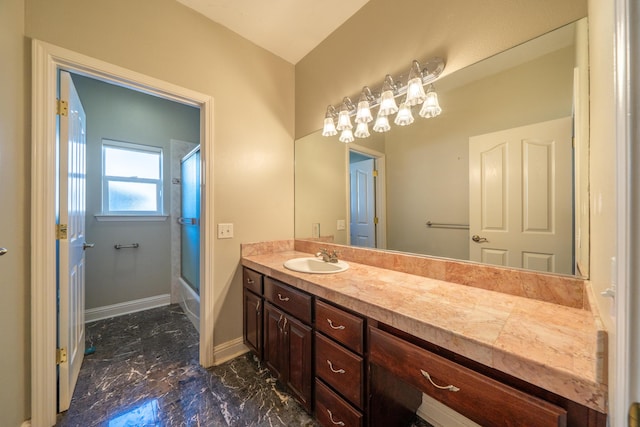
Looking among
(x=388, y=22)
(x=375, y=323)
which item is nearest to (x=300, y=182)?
(x=388, y=22)

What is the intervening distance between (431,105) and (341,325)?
1.27 m

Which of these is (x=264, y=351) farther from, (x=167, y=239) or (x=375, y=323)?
(x=167, y=239)

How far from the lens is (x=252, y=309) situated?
1777 mm

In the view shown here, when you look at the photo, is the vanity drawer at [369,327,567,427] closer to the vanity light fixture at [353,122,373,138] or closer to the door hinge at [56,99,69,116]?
the vanity light fixture at [353,122,373,138]

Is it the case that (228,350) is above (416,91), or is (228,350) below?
below

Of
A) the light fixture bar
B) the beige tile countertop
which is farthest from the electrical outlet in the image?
the light fixture bar

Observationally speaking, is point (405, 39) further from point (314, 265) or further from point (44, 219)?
point (44, 219)

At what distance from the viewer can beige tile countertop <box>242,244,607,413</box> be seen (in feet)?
1.87

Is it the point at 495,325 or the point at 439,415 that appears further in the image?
the point at 439,415

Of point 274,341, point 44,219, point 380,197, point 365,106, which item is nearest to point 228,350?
point 274,341

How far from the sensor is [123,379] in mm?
1614

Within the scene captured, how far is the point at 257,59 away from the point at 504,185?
6.75 ft

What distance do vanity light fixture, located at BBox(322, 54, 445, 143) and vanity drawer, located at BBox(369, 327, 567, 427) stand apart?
48.4 inches

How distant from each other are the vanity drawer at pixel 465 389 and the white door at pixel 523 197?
631mm
